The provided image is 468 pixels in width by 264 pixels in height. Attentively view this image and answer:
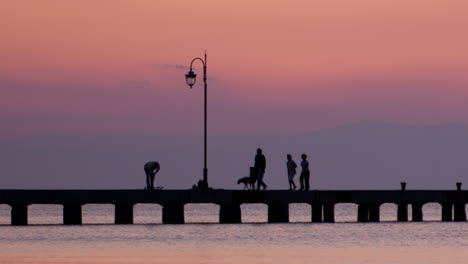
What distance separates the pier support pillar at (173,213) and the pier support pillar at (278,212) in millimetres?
3573

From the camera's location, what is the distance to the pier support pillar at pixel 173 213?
196ft

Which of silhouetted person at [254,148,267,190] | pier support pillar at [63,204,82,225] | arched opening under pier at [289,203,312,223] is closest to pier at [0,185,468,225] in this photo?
pier support pillar at [63,204,82,225]

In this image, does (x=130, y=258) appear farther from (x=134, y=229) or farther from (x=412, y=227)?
(x=412, y=227)

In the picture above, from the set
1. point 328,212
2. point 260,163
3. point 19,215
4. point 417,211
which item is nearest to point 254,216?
point 417,211

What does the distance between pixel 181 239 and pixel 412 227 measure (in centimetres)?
1362

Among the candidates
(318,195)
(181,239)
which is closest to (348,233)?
(318,195)

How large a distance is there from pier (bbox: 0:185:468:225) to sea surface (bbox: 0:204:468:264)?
51 cm

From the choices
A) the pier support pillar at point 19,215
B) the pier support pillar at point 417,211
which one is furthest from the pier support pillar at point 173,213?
the pier support pillar at point 417,211

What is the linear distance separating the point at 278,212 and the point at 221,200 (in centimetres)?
322

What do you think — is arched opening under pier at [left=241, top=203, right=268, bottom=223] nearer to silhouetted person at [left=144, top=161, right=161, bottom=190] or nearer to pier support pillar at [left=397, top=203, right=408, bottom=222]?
pier support pillar at [left=397, top=203, right=408, bottom=222]

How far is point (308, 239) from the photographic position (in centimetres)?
5312

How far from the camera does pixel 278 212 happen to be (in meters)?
61.0

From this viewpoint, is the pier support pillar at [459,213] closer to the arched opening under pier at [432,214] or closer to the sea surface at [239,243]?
the sea surface at [239,243]

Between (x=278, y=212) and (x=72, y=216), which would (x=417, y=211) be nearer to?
(x=278, y=212)
